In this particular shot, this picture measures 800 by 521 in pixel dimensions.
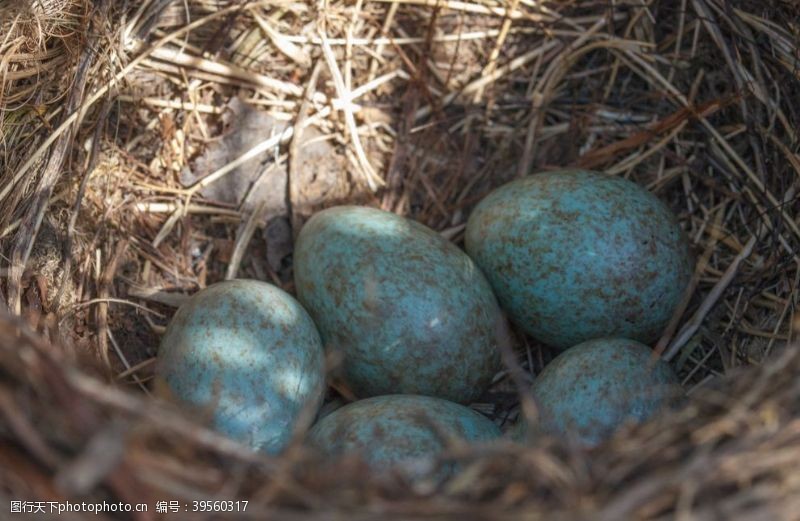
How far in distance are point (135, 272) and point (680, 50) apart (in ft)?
6.26

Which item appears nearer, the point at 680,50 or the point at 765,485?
the point at 765,485

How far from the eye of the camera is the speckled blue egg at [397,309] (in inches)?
93.6

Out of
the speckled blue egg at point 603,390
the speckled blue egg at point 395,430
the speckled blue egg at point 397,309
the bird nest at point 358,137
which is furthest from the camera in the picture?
the bird nest at point 358,137

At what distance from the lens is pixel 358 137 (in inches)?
118

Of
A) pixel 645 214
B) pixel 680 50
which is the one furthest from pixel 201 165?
pixel 680 50

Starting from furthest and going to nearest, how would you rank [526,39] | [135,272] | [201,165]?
[526,39] → [201,165] → [135,272]

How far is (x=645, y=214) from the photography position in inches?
98.3

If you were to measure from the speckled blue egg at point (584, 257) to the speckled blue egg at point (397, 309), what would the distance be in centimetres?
11

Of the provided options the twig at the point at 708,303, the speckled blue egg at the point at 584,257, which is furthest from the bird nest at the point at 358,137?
the speckled blue egg at the point at 584,257

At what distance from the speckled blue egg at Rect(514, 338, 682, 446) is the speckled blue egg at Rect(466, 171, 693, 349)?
0.75 ft

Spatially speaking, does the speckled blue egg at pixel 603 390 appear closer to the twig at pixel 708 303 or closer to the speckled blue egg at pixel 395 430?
the speckled blue egg at pixel 395 430

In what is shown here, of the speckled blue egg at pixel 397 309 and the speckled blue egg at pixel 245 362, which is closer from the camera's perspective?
the speckled blue egg at pixel 245 362

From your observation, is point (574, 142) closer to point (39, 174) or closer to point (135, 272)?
point (135, 272)

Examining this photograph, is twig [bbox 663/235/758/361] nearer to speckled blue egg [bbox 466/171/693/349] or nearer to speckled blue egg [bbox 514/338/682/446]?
speckled blue egg [bbox 466/171/693/349]
